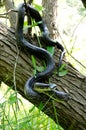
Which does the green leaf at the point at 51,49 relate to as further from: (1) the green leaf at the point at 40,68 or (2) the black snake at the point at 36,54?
(1) the green leaf at the point at 40,68

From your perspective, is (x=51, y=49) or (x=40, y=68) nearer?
(x=40, y=68)

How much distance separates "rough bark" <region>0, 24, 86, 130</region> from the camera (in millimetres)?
2125

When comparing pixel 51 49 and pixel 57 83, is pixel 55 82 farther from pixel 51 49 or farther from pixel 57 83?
pixel 51 49

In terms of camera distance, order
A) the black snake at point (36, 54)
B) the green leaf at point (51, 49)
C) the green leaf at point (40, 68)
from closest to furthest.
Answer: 1. the black snake at point (36, 54)
2. the green leaf at point (40, 68)
3. the green leaf at point (51, 49)

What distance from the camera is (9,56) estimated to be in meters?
2.21

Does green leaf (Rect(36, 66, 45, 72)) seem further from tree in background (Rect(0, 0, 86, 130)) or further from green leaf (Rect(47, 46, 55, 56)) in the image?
green leaf (Rect(47, 46, 55, 56))

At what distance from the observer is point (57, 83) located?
2.18 m

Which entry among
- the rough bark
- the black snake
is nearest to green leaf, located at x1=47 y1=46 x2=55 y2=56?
the black snake

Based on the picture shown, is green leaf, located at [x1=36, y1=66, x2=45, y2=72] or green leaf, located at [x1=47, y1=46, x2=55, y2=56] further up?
green leaf, located at [x1=47, y1=46, x2=55, y2=56]

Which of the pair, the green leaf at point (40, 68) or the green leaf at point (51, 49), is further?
the green leaf at point (51, 49)

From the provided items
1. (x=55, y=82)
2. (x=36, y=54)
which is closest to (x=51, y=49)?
(x=36, y=54)

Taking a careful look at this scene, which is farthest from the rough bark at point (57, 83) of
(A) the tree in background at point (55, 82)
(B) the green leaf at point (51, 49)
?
(B) the green leaf at point (51, 49)

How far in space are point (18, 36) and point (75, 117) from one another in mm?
592

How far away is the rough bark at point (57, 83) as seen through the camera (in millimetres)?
2125
